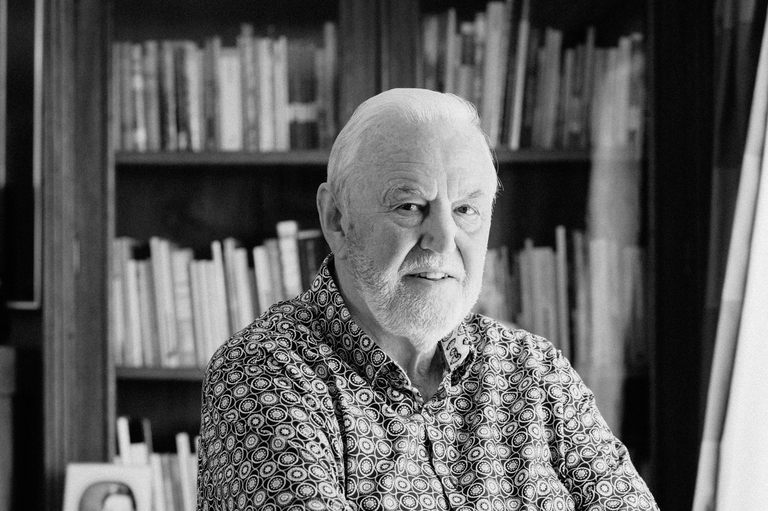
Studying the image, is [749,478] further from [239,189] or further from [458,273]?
[239,189]

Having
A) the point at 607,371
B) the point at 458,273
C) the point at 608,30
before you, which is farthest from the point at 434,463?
the point at 608,30

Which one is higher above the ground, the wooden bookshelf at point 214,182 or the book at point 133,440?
the wooden bookshelf at point 214,182

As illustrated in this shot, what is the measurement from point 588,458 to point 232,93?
127 centimetres

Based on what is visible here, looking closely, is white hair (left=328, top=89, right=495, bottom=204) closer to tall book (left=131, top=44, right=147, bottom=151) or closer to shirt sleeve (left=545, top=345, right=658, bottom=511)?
shirt sleeve (left=545, top=345, right=658, bottom=511)

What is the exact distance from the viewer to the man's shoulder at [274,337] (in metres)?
1.19

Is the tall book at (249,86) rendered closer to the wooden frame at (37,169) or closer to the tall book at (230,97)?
the tall book at (230,97)

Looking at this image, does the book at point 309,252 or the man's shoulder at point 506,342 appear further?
the book at point 309,252

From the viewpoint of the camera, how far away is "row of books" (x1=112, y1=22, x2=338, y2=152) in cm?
214

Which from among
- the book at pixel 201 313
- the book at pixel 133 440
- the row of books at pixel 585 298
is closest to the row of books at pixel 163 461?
the book at pixel 133 440

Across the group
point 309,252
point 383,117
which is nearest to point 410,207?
point 383,117

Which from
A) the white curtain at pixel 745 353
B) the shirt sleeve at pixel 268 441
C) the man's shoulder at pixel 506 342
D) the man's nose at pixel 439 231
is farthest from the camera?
the white curtain at pixel 745 353

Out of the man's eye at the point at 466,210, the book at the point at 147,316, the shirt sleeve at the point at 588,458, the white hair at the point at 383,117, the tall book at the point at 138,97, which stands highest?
the tall book at the point at 138,97

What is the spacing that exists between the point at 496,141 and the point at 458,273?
91cm

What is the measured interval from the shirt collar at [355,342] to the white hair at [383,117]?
136mm
